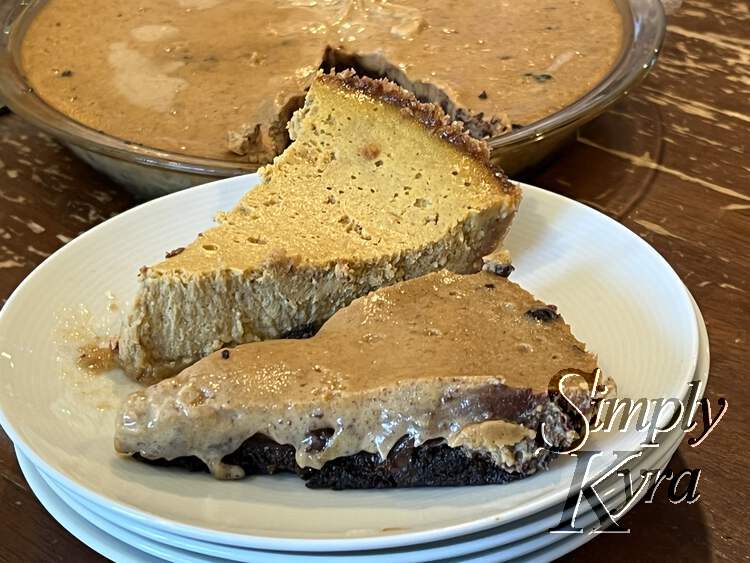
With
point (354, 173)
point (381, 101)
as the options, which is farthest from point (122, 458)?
point (381, 101)

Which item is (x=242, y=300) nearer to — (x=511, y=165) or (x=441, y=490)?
(x=441, y=490)

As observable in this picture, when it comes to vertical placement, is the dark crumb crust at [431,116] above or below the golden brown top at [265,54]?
above

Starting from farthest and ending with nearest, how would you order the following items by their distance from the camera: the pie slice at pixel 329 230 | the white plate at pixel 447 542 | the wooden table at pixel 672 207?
1. the pie slice at pixel 329 230
2. the wooden table at pixel 672 207
3. the white plate at pixel 447 542

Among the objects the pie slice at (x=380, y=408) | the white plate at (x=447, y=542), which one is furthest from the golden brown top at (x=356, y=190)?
the white plate at (x=447, y=542)

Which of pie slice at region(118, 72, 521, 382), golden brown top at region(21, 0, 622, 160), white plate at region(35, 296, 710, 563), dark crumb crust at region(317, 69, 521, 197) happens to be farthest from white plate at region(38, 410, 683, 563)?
golden brown top at region(21, 0, 622, 160)

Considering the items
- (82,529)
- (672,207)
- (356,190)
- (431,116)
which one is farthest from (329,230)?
(672,207)

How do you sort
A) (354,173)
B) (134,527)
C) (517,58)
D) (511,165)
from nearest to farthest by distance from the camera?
(134,527), (354,173), (511,165), (517,58)

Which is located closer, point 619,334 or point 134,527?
point 134,527

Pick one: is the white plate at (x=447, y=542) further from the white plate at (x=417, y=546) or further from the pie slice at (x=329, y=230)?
the pie slice at (x=329, y=230)
